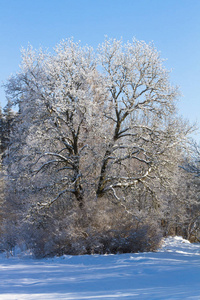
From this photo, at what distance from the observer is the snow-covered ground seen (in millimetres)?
6660

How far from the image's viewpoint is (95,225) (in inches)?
583

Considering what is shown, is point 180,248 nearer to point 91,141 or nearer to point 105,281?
point 91,141

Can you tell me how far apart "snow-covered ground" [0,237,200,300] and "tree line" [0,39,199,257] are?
4.48 m

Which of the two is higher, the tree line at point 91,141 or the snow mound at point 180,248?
the tree line at point 91,141

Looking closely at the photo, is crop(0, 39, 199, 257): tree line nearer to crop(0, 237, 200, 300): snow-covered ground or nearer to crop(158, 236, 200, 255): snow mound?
crop(158, 236, 200, 255): snow mound

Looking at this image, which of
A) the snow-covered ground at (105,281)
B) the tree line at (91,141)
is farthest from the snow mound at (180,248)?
the snow-covered ground at (105,281)

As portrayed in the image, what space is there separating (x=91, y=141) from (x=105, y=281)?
31.9 feet

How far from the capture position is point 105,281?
812 centimetres

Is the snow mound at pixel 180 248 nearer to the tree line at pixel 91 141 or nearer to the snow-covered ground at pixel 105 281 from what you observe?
the tree line at pixel 91 141

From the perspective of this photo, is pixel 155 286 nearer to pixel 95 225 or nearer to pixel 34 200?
pixel 95 225

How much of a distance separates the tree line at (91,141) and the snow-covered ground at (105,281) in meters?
4.48

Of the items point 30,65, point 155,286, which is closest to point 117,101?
point 30,65

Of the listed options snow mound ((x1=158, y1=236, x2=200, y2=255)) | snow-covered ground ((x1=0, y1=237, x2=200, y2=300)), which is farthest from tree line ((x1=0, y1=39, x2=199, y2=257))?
snow-covered ground ((x1=0, y1=237, x2=200, y2=300))

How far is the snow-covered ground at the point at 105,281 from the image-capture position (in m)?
6.66
